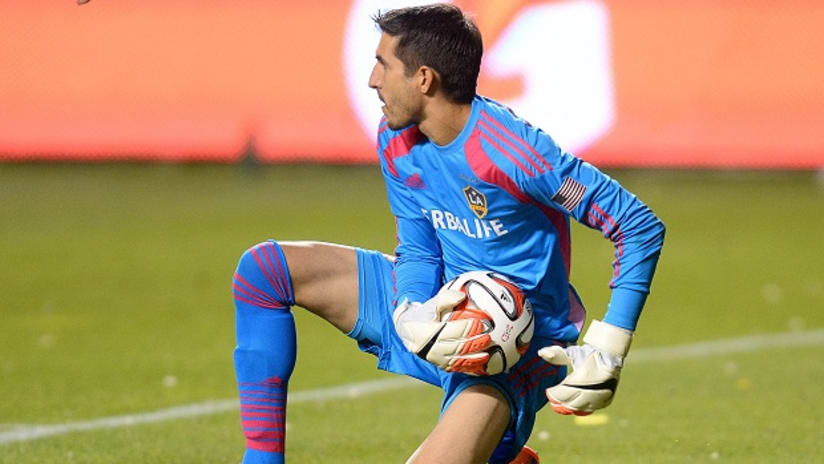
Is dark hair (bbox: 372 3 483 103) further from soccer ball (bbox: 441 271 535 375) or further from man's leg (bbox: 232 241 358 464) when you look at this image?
man's leg (bbox: 232 241 358 464)

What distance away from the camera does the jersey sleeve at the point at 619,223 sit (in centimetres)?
453

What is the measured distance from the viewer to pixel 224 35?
1644 cm

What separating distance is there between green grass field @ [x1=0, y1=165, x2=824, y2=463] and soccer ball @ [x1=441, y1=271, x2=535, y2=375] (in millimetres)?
1306

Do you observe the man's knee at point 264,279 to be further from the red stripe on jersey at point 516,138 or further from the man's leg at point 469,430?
the red stripe on jersey at point 516,138

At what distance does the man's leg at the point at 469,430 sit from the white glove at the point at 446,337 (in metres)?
0.12

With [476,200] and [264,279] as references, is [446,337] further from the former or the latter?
[264,279]

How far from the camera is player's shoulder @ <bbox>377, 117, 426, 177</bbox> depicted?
16.5ft

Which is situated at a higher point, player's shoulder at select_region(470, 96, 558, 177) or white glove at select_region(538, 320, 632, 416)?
player's shoulder at select_region(470, 96, 558, 177)

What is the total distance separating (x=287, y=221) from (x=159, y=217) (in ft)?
4.85

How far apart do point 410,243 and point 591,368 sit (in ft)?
3.25

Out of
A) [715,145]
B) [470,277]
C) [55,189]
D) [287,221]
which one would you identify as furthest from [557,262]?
[55,189]

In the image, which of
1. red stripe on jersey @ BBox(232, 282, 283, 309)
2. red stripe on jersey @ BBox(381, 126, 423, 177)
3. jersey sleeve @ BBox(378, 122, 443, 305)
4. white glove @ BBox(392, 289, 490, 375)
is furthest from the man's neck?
red stripe on jersey @ BBox(232, 282, 283, 309)

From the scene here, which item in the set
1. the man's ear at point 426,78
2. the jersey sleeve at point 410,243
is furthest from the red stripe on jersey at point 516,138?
the jersey sleeve at point 410,243

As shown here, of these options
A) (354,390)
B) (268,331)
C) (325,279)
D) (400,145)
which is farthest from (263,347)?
(354,390)
